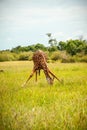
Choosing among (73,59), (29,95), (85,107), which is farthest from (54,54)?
(85,107)

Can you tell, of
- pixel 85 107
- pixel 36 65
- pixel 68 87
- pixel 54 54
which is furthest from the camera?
pixel 54 54

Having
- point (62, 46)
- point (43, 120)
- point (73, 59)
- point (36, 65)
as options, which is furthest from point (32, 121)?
point (62, 46)

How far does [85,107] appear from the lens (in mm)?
4594

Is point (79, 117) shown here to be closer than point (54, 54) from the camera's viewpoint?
Yes

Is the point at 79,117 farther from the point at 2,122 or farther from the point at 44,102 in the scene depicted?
the point at 44,102

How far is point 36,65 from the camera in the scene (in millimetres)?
8414

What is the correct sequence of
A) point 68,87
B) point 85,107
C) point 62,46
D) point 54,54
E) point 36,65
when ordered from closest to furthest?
point 85,107 < point 68,87 < point 36,65 < point 54,54 < point 62,46

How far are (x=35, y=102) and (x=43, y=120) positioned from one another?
1609 millimetres

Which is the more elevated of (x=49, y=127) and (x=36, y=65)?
(x=36, y=65)

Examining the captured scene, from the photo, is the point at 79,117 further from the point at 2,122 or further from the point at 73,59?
the point at 73,59

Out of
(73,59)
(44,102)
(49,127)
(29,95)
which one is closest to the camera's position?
(49,127)

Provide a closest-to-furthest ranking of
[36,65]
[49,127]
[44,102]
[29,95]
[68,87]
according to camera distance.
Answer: [49,127], [44,102], [29,95], [68,87], [36,65]

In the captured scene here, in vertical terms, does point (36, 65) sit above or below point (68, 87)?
above

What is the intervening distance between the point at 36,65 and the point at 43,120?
14.3 feet
